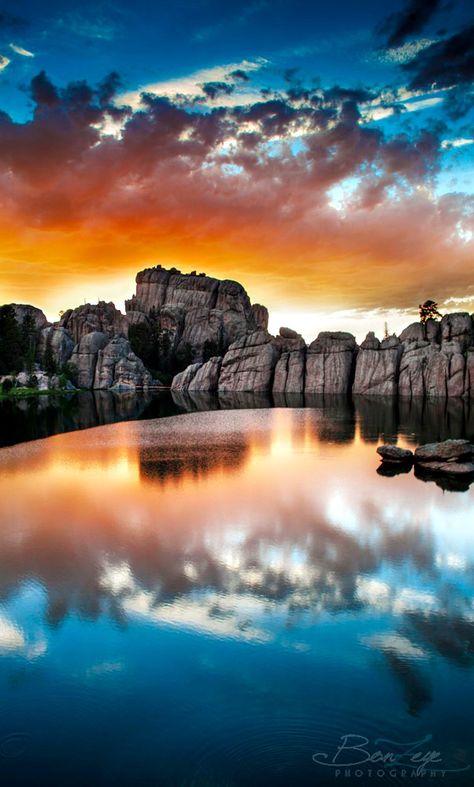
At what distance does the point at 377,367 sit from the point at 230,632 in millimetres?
77652

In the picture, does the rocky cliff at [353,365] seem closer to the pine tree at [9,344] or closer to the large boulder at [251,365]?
the large boulder at [251,365]

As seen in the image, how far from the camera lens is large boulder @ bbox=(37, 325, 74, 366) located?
122 meters

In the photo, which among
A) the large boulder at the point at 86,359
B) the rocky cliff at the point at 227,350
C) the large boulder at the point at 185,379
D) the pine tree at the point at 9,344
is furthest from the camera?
the large boulder at the point at 86,359

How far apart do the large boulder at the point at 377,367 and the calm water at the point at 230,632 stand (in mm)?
61075

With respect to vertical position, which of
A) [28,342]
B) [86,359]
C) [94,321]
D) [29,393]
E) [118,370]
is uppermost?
[94,321]

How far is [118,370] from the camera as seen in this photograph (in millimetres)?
113875

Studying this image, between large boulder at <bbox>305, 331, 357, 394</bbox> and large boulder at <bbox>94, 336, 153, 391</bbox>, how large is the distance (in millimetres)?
40787

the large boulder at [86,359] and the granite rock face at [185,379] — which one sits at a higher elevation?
the large boulder at [86,359]

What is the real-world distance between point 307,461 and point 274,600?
19.4m

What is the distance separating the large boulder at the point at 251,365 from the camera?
99.8 meters

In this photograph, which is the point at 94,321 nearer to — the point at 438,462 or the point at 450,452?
the point at 438,462

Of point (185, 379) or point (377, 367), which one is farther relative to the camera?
point (185, 379)
